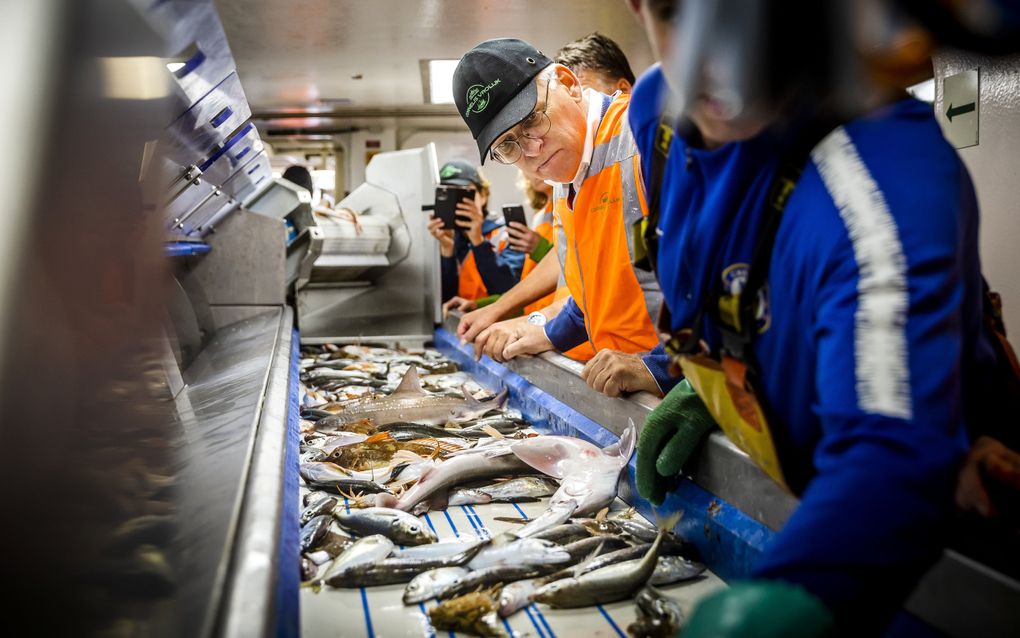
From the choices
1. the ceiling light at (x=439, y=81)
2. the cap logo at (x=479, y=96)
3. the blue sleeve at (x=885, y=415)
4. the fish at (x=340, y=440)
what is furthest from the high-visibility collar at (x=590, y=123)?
the ceiling light at (x=439, y=81)

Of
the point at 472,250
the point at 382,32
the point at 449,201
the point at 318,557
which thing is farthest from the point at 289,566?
the point at 382,32

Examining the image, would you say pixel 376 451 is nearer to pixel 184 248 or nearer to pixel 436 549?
pixel 436 549

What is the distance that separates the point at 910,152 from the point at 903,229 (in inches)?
5.1

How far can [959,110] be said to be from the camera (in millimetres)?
2617

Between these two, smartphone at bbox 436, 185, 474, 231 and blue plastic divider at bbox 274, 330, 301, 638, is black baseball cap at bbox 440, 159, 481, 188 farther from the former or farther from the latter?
blue plastic divider at bbox 274, 330, 301, 638

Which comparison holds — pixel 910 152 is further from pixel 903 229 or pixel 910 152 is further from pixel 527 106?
pixel 527 106

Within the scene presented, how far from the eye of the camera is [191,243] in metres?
4.49

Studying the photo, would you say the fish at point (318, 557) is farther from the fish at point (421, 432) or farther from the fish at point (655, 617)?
the fish at point (421, 432)

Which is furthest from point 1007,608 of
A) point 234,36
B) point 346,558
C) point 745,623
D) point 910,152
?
point 234,36

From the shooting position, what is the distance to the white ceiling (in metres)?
7.20

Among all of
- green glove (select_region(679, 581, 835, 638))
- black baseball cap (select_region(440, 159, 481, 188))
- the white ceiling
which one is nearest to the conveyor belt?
green glove (select_region(679, 581, 835, 638))

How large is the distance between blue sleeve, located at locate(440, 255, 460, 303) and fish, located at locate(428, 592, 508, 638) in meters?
5.08

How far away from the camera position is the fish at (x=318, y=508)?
76.4 inches

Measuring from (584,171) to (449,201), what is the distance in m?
3.21
